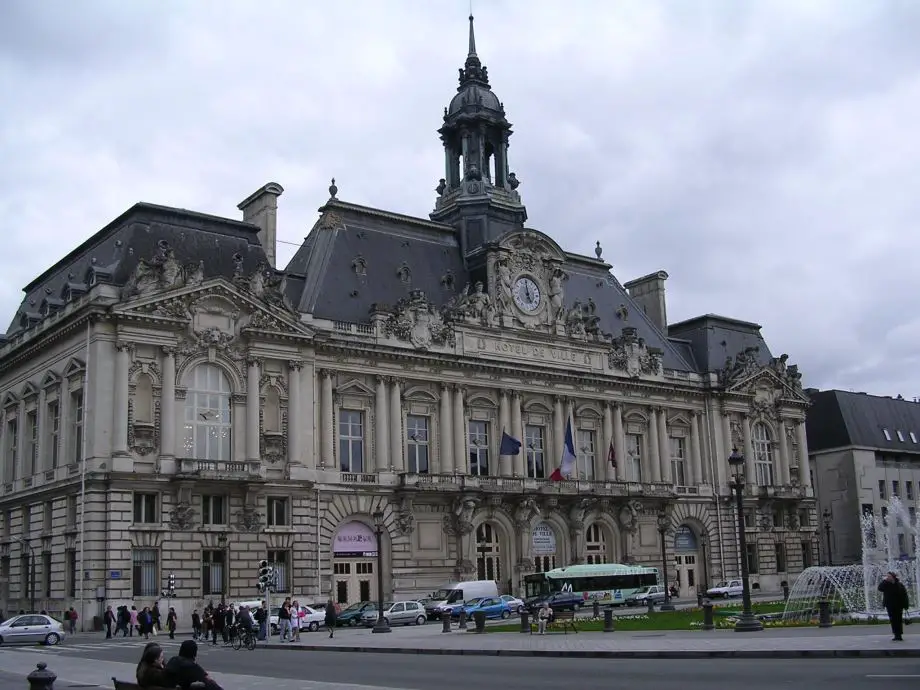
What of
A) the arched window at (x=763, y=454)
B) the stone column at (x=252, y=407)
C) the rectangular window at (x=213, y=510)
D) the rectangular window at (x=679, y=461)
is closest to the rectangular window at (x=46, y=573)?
the rectangular window at (x=213, y=510)

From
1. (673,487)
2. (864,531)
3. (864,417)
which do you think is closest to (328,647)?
(673,487)

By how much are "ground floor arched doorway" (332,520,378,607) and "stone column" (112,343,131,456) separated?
13.1m

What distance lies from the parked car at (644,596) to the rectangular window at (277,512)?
20.4m

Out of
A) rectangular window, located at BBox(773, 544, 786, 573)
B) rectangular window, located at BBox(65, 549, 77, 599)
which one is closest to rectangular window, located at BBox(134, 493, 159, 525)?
rectangular window, located at BBox(65, 549, 77, 599)

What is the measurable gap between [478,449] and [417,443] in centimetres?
458

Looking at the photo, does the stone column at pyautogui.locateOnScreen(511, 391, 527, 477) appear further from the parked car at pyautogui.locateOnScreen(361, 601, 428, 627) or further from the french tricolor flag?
the parked car at pyautogui.locateOnScreen(361, 601, 428, 627)

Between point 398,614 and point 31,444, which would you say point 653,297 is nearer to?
point 398,614

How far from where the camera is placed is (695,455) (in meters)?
80.0

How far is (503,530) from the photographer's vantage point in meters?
68.0

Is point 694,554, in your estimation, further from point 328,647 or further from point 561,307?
point 328,647

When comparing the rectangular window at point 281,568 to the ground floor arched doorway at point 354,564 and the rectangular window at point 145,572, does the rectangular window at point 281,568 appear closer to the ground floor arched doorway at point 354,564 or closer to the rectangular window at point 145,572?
the ground floor arched doorway at point 354,564

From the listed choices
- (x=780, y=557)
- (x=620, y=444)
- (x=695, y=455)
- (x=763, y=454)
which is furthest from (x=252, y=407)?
(x=780, y=557)

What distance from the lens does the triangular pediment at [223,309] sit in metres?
55.8

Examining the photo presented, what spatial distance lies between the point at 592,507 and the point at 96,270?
34.0 meters
